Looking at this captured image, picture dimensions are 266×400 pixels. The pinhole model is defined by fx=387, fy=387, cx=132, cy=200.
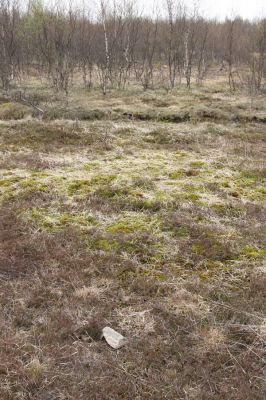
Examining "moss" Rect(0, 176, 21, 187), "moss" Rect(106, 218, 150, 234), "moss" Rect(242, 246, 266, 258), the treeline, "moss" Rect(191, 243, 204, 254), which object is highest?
the treeline

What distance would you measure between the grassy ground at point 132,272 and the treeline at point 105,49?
46.6 ft

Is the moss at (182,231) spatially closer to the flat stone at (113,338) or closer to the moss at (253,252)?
the moss at (253,252)

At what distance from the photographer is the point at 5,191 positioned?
7598 millimetres

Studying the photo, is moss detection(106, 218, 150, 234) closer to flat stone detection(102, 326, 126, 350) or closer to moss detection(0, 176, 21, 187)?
flat stone detection(102, 326, 126, 350)

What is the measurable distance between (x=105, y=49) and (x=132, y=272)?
2684 cm

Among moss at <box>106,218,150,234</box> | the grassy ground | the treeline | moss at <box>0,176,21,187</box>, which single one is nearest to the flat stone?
the grassy ground

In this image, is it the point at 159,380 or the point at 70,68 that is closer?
the point at 159,380

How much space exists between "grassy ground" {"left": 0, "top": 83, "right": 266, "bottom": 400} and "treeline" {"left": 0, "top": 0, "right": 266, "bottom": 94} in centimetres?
1421

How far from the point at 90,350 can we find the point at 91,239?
2.32 m

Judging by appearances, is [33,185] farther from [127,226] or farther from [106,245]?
[106,245]

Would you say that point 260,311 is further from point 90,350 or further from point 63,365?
point 63,365

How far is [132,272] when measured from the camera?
507cm

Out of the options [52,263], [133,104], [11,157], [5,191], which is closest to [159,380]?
[52,263]

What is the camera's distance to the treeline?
79.2 feet
